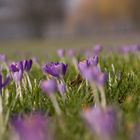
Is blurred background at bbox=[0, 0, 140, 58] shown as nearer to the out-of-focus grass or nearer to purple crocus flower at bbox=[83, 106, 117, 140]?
the out-of-focus grass

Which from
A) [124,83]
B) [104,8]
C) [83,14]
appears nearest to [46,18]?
[104,8]

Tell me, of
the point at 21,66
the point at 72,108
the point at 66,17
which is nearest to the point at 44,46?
the point at 21,66

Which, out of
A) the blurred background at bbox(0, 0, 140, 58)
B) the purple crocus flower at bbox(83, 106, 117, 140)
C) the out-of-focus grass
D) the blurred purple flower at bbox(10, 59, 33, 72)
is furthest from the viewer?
the blurred background at bbox(0, 0, 140, 58)

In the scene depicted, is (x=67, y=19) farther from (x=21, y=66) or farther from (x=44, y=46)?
(x=21, y=66)

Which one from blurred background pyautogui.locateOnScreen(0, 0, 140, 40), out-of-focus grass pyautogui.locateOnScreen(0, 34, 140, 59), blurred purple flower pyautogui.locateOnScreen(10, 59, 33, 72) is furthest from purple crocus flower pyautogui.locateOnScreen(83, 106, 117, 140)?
blurred background pyautogui.locateOnScreen(0, 0, 140, 40)

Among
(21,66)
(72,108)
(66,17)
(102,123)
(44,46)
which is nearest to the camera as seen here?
(102,123)

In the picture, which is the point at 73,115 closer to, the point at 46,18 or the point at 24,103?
the point at 24,103

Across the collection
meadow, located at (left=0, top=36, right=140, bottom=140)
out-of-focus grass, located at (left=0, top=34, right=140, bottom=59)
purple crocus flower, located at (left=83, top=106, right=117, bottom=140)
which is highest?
purple crocus flower, located at (left=83, top=106, right=117, bottom=140)

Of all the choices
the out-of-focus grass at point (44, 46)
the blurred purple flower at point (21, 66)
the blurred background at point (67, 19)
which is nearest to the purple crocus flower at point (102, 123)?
the blurred purple flower at point (21, 66)

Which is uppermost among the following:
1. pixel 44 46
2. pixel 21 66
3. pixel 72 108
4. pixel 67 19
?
pixel 21 66
